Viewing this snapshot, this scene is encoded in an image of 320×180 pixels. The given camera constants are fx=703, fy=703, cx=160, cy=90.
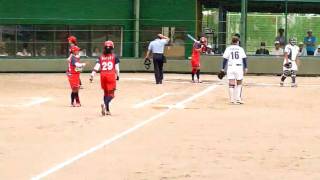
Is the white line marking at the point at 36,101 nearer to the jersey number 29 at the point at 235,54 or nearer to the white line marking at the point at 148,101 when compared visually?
the white line marking at the point at 148,101

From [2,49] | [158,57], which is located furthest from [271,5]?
[2,49]

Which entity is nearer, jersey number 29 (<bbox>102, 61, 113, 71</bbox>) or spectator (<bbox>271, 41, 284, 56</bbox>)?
jersey number 29 (<bbox>102, 61, 113, 71</bbox>)

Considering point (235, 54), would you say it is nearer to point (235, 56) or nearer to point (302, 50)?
point (235, 56)

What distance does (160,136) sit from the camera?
1185 centimetres

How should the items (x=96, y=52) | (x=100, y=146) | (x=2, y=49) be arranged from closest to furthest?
(x=100, y=146) < (x=2, y=49) < (x=96, y=52)

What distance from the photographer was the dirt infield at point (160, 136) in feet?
29.1

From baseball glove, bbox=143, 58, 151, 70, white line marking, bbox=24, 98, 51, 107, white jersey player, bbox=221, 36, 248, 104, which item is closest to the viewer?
white line marking, bbox=24, 98, 51, 107

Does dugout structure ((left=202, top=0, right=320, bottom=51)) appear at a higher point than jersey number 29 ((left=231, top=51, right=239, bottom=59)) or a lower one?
higher

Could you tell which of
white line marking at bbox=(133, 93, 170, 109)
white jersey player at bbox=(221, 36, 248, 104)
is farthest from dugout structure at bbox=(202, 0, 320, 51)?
white jersey player at bbox=(221, 36, 248, 104)

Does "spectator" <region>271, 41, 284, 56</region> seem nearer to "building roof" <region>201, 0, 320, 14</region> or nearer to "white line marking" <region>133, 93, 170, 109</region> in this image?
"building roof" <region>201, 0, 320, 14</region>

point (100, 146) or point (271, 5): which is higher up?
point (271, 5)

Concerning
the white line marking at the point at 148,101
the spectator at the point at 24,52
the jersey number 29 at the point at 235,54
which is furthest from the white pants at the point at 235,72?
the spectator at the point at 24,52

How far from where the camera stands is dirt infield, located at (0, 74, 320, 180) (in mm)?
8859

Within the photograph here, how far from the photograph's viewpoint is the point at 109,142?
11.1 metres
